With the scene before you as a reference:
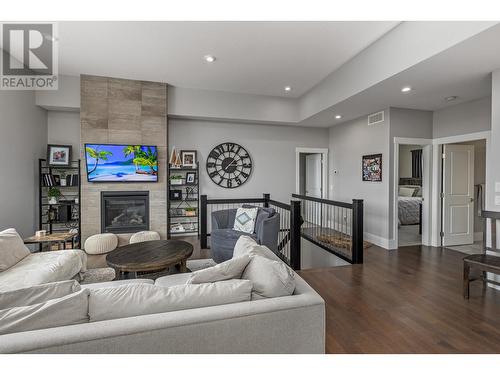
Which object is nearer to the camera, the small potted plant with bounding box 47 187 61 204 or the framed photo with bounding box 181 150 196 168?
the small potted plant with bounding box 47 187 61 204

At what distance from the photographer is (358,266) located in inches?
149

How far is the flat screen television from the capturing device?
473cm

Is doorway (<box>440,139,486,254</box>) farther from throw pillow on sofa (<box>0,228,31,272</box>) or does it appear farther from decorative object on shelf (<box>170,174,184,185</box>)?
throw pillow on sofa (<box>0,228,31,272</box>)

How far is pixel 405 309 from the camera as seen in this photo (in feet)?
8.42

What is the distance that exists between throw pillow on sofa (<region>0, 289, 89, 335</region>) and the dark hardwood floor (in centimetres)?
174

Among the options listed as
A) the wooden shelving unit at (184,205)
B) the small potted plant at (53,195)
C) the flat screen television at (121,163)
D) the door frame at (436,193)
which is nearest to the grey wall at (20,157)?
the small potted plant at (53,195)

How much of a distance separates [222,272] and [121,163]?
3.96 meters

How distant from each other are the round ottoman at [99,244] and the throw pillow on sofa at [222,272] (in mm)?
3494

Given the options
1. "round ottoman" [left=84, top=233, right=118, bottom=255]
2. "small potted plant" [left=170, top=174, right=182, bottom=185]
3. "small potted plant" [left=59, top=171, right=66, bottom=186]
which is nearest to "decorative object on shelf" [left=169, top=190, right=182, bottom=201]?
"small potted plant" [left=170, top=174, right=182, bottom=185]

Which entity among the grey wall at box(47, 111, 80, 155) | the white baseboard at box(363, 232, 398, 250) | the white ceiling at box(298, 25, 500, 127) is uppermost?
the white ceiling at box(298, 25, 500, 127)
